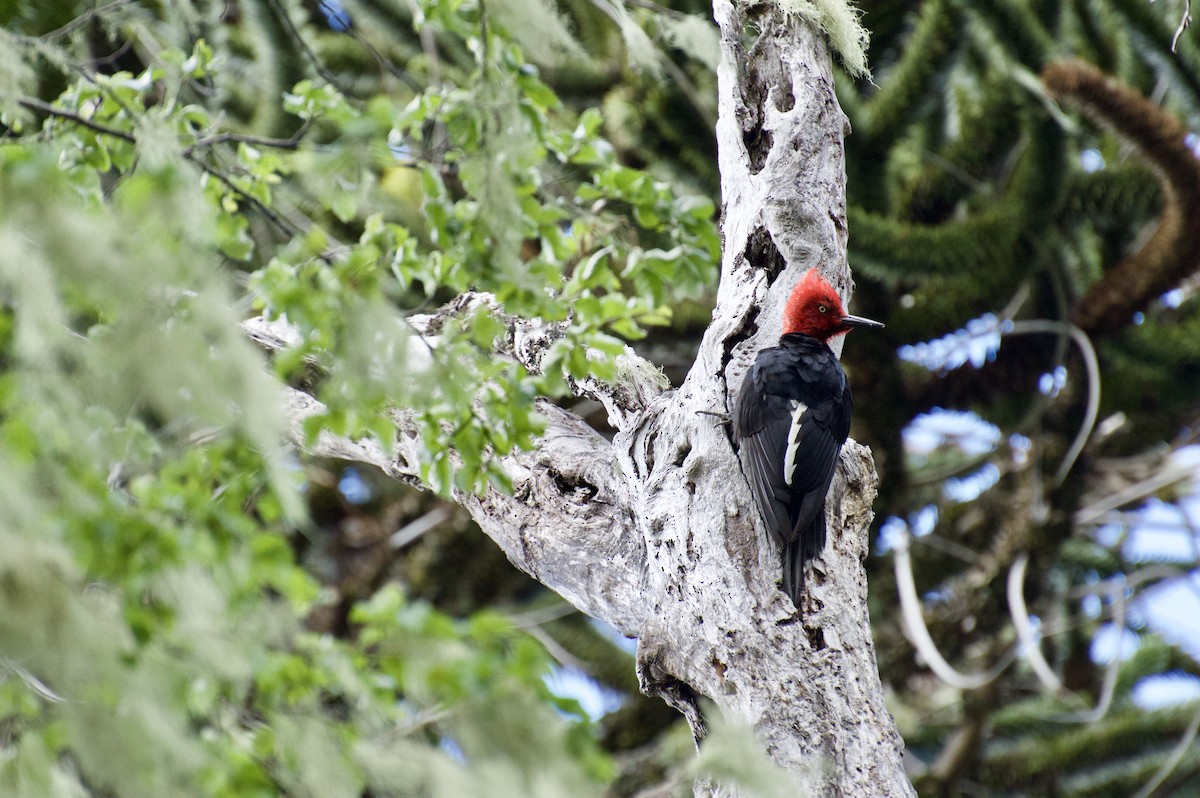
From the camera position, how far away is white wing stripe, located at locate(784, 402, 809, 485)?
2.29m

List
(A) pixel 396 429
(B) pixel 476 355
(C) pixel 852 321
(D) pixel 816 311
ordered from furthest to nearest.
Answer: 1. (C) pixel 852 321
2. (D) pixel 816 311
3. (A) pixel 396 429
4. (B) pixel 476 355

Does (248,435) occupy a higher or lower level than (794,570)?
higher

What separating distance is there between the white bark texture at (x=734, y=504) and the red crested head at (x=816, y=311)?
0.05 metres

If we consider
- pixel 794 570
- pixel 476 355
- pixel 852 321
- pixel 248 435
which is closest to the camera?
pixel 248 435

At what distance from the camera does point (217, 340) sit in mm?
1147

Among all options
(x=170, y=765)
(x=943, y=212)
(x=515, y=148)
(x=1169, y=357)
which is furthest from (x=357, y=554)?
(x=170, y=765)

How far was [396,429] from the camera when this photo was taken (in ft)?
7.59

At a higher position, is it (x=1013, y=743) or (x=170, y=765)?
(x=170, y=765)

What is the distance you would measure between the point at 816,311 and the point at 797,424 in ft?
1.67

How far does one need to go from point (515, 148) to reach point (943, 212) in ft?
13.2

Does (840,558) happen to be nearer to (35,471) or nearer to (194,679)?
(194,679)

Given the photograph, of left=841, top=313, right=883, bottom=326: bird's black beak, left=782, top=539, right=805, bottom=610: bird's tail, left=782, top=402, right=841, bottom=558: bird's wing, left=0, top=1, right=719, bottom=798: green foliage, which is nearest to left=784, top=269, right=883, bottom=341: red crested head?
left=841, top=313, right=883, bottom=326: bird's black beak

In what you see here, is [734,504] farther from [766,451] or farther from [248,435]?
[248,435]

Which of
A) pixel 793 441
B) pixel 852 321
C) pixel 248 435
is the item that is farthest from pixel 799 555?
pixel 248 435
